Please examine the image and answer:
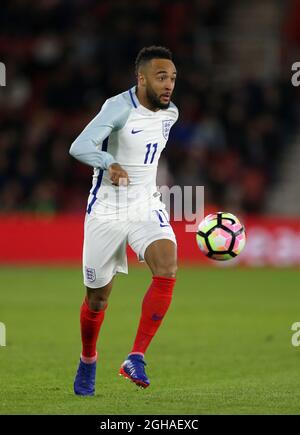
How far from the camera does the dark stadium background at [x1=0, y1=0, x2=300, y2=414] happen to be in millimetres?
15445

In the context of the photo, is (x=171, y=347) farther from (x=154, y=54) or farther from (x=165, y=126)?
(x=154, y=54)

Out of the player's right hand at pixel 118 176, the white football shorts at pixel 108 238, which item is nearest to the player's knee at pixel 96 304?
the white football shorts at pixel 108 238

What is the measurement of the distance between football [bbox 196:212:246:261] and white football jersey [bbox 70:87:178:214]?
48 centimetres

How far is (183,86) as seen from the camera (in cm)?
2089

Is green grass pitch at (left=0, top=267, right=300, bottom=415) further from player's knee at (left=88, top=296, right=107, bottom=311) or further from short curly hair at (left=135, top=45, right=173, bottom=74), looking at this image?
short curly hair at (left=135, top=45, right=173, bottom=74)

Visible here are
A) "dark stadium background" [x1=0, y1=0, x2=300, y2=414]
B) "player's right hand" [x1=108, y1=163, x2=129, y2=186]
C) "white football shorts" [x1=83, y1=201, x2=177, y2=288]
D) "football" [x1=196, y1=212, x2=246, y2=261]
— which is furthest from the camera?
"dark stadium background" [x1=0, y1=0, x2=300, y2=414]

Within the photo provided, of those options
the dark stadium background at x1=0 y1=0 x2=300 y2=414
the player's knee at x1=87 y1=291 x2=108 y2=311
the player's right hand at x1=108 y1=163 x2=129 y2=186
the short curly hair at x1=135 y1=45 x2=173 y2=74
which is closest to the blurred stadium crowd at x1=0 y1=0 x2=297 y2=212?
the dark stadium background at x1=0 y1=0 x2=300 y2=414

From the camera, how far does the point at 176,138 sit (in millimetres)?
20297

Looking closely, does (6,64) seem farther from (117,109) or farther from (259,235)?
(117,109)

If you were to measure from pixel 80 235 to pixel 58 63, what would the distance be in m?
4.22

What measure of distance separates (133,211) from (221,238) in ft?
2.18

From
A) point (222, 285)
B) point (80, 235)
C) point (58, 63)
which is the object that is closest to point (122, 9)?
point (58, 63)

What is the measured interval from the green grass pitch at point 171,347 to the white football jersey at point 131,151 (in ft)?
4.40

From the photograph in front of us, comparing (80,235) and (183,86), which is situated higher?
(183,86)
